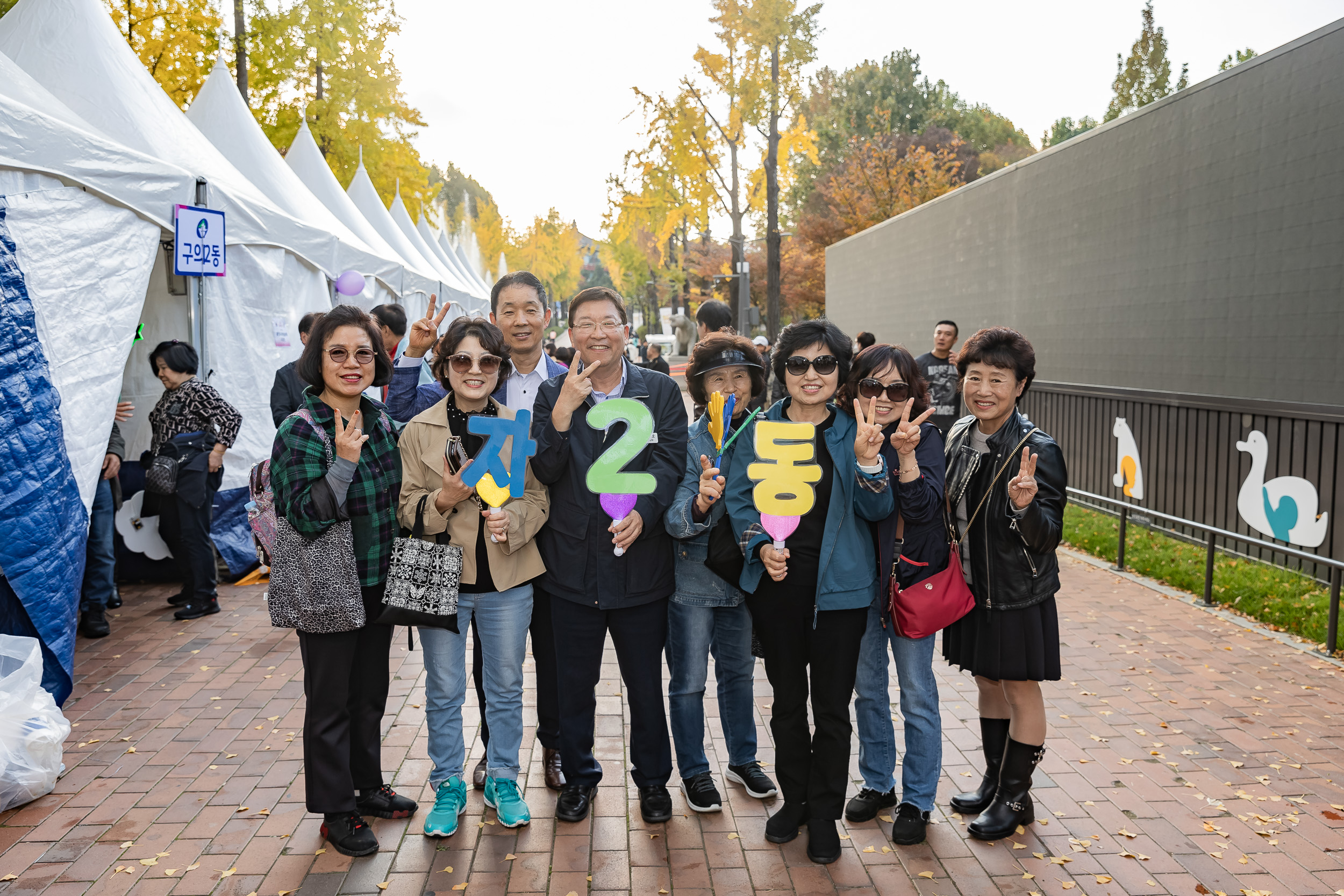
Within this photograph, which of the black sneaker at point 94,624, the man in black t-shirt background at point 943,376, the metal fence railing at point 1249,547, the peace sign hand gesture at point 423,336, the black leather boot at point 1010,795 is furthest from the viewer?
the man in black t-shirt background at point 943,376

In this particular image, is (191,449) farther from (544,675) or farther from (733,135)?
(733,135)

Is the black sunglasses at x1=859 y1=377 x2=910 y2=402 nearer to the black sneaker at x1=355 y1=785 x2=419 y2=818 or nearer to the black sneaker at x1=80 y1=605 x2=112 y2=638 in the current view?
the black sneaker at x1=355 y1=785 x2=419 y2=818

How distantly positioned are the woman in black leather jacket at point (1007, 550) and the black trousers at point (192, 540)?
18.4 ft

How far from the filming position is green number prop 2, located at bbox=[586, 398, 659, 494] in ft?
11.1

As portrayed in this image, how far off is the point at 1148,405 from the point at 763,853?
25.3 ft

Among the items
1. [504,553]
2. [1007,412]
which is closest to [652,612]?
[504,553]

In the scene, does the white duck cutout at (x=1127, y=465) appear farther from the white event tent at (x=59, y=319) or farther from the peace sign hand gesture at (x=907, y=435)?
the white event tent at (x=59, y=319)

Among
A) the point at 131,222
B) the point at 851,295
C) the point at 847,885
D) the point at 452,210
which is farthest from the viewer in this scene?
the point at 452,210

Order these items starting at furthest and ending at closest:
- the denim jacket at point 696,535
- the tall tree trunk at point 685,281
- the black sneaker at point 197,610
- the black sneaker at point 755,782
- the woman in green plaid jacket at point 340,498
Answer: the tall tree trunk at point 685,281, the black sneaker at point 197,610, the black sneaker at point 755,782, the denim jacket at point 696,535, the woman in green plaid jacket at point 340,498

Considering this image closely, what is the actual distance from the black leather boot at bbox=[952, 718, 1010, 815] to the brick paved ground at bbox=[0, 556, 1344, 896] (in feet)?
0.29

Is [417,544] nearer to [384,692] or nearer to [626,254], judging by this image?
[384,692]

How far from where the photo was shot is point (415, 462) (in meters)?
3.55

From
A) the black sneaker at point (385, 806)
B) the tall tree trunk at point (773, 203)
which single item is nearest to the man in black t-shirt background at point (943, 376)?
the black sneaker at point (385, 806)

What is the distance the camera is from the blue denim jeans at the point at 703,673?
3738 millimetres
